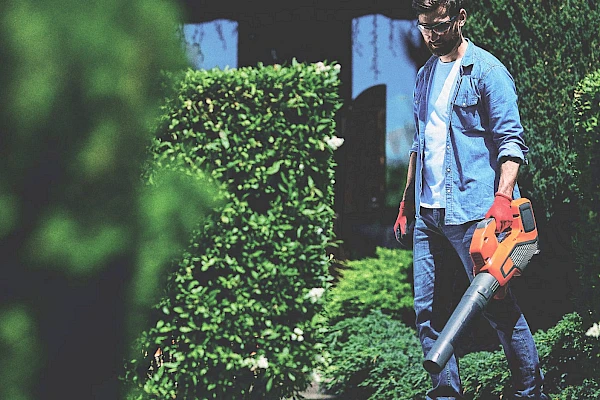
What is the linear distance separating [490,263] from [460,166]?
49cm

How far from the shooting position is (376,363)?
4527mm

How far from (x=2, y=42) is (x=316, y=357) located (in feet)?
9.62

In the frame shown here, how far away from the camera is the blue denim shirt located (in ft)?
10.2

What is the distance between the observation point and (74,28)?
0.56 meters

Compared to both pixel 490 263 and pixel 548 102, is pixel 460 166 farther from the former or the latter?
pixel 548 102

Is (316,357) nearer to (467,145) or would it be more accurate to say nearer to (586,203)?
(467,145)

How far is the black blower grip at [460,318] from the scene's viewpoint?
2631mm

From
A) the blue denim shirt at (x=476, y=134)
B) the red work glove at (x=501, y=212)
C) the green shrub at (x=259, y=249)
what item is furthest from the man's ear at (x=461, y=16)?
the red work glove at (x=501, y=212)

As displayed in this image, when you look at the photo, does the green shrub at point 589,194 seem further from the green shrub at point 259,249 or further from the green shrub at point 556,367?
the green shrub at point 259,249

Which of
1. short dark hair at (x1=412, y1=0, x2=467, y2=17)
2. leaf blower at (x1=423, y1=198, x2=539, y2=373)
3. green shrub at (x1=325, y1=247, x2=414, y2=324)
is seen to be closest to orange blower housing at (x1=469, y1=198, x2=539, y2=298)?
leaf blower at (x1=423, y1=198, x2=539, y2=373)

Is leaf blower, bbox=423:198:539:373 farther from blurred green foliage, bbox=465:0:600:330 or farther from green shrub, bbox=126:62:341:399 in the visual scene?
blurred green foliage, bbox=465:0:600:330

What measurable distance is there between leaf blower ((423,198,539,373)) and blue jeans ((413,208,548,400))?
151 millimetres

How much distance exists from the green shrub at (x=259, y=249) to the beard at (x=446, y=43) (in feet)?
1.58

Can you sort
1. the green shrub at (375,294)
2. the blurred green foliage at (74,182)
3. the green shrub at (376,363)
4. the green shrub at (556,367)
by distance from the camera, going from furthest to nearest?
the green shrub at (375,294), the green shrub at (376,363), the green shrub at (556,367), the blurred green foliage at (74,182)
